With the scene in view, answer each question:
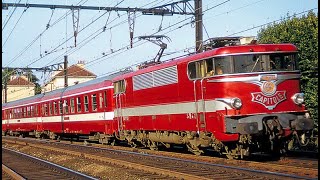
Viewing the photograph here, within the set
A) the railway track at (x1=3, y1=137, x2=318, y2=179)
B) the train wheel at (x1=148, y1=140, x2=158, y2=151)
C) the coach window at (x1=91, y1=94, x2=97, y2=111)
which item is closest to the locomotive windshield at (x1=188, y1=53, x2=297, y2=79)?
the railway track at (x1=3, y1=137, x2=318, y2=179)

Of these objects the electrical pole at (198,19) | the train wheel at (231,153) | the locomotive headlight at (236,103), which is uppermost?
the electrical pole at (198,19)

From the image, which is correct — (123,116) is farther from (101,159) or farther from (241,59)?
(241,59)

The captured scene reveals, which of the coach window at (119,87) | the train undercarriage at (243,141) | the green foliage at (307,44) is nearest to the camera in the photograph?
the train undercarriage at (243,141)

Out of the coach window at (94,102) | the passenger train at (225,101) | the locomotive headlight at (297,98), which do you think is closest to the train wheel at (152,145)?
the passenger train at (225,101)

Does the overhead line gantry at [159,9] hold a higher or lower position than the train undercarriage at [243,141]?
higher

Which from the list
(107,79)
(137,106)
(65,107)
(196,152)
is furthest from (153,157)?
(65,107)

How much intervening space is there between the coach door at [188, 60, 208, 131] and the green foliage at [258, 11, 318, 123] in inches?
297

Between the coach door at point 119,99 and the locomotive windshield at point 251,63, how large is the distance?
702 cm

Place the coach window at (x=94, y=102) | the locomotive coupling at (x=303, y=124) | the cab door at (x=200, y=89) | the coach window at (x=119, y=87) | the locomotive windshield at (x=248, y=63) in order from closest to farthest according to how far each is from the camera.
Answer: the locomotive coupling at (x=303, y=124) < the locomotive windshield at (x=248, y=63) < the cab door at (x=200, y=89) < the coach window at (x=119, y=87) < the coach window at (x=94, y=102)

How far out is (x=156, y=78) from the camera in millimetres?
16797

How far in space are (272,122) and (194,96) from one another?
271cm

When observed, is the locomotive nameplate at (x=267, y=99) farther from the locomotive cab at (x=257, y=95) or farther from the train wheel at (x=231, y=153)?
the train wheel at (x=231, y=153)

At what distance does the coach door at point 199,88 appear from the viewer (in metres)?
13.9

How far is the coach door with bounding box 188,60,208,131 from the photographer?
13.9m
